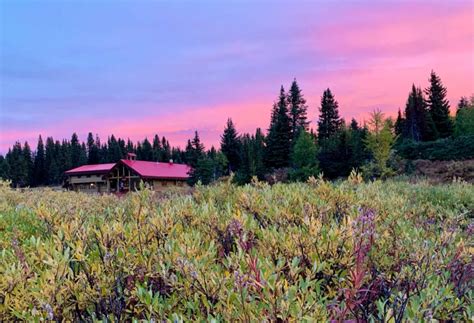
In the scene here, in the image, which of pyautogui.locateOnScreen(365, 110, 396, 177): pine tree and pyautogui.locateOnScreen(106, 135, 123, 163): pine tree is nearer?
pyautogui.locateOnScreen(365, 110, 396, 177): pine tree

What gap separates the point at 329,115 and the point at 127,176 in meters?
38.6

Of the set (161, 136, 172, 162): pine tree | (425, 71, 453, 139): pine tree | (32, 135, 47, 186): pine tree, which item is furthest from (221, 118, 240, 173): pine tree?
(32, 135, 47, 186): pine tree

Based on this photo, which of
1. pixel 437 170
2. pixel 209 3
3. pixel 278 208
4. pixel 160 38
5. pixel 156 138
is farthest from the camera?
pixel 156 138

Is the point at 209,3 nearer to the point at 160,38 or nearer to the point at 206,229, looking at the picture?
the point at 160,38

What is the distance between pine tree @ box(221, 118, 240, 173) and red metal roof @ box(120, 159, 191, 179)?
349 inches

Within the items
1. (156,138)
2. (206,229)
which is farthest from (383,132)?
(156,138)

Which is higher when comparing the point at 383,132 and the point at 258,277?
the point at 383,132

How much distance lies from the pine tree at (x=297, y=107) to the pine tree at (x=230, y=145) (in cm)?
1121

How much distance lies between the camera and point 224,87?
1762cm

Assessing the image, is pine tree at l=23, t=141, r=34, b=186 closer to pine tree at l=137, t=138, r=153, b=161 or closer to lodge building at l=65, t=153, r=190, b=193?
pine tree at l=137, t=138, r=153, b=161

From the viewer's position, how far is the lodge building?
54344 millimetres

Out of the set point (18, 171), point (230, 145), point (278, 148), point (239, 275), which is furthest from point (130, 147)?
point (239, 275)

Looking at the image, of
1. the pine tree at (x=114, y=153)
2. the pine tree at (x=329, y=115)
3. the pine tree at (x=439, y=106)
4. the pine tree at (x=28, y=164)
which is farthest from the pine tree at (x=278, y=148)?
the pine tree at (x=28, y=164)

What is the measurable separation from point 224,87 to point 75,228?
15.1m
